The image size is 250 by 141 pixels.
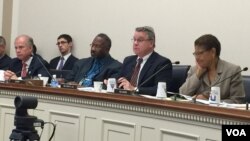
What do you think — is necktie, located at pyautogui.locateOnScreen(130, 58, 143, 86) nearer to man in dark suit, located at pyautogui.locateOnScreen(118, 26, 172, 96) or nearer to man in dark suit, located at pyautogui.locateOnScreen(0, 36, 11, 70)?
man in dark suit, located at pyautogui.locateOnScreen(118, 26, 172, 96)

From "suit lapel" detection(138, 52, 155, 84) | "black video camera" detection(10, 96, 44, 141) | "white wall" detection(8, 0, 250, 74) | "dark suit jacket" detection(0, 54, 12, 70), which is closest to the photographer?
"black video camera" detection(10, 96, 44, 141)

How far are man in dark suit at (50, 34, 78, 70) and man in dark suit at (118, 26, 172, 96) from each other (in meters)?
2.03

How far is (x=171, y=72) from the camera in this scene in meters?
4.09

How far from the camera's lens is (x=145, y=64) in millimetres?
4211

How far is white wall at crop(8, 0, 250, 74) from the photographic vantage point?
482cm

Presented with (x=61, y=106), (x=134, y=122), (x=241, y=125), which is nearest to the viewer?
(x=241, y=125)

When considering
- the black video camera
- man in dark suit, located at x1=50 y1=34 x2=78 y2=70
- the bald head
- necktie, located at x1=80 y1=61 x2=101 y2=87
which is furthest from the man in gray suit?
man in dark suit, located at x1=50 y1=34 x2=78 y2=70

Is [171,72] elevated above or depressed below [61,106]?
above

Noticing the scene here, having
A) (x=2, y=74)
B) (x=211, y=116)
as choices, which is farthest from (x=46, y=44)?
(x=211, y=116)

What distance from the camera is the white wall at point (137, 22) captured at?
4820mm

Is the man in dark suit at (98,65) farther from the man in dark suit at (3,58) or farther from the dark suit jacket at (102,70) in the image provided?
the man in dark suit at (3,58)

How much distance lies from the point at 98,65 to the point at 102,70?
131 mm

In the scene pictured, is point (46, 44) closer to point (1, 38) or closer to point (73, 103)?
point (1, 38)

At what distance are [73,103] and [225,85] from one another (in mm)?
1199
